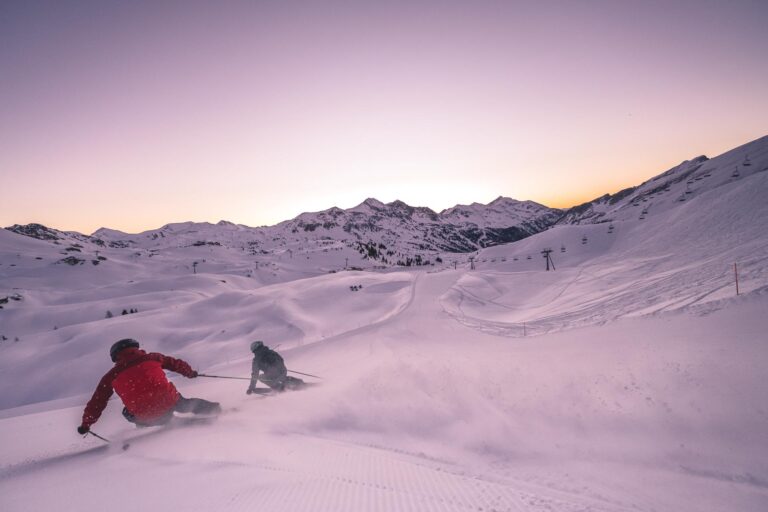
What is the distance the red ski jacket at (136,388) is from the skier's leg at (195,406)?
0.55ft

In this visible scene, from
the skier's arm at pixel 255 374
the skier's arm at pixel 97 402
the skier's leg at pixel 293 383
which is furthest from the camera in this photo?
the skier's leg at pixel 293 383

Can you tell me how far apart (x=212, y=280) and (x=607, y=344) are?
76.9m

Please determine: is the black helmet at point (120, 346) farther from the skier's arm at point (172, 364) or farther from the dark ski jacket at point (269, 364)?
the dark ski jacket at point (269, 364)

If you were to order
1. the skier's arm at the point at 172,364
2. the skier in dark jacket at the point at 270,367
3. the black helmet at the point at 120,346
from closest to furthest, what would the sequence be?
the black helmet at the point at 120,346 < the skier's arm at the point at 172,364 < the skier in dark jacket at the point at 270,367

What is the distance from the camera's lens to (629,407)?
23.1ft

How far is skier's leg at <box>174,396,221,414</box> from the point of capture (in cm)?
704

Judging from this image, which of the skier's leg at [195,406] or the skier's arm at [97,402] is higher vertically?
the skier's arm at [97,402]

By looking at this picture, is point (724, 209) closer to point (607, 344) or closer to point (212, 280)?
point (607, 344)

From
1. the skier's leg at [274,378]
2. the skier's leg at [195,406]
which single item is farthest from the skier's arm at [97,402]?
the skier's leg at [274,378]

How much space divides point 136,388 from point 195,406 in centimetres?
124

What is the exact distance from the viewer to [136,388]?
6.48 metres

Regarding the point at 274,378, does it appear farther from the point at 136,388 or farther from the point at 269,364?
the point at 136,388

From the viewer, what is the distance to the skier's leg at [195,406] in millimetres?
7036

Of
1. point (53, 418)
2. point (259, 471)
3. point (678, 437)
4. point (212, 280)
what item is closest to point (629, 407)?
point (678, 437)
